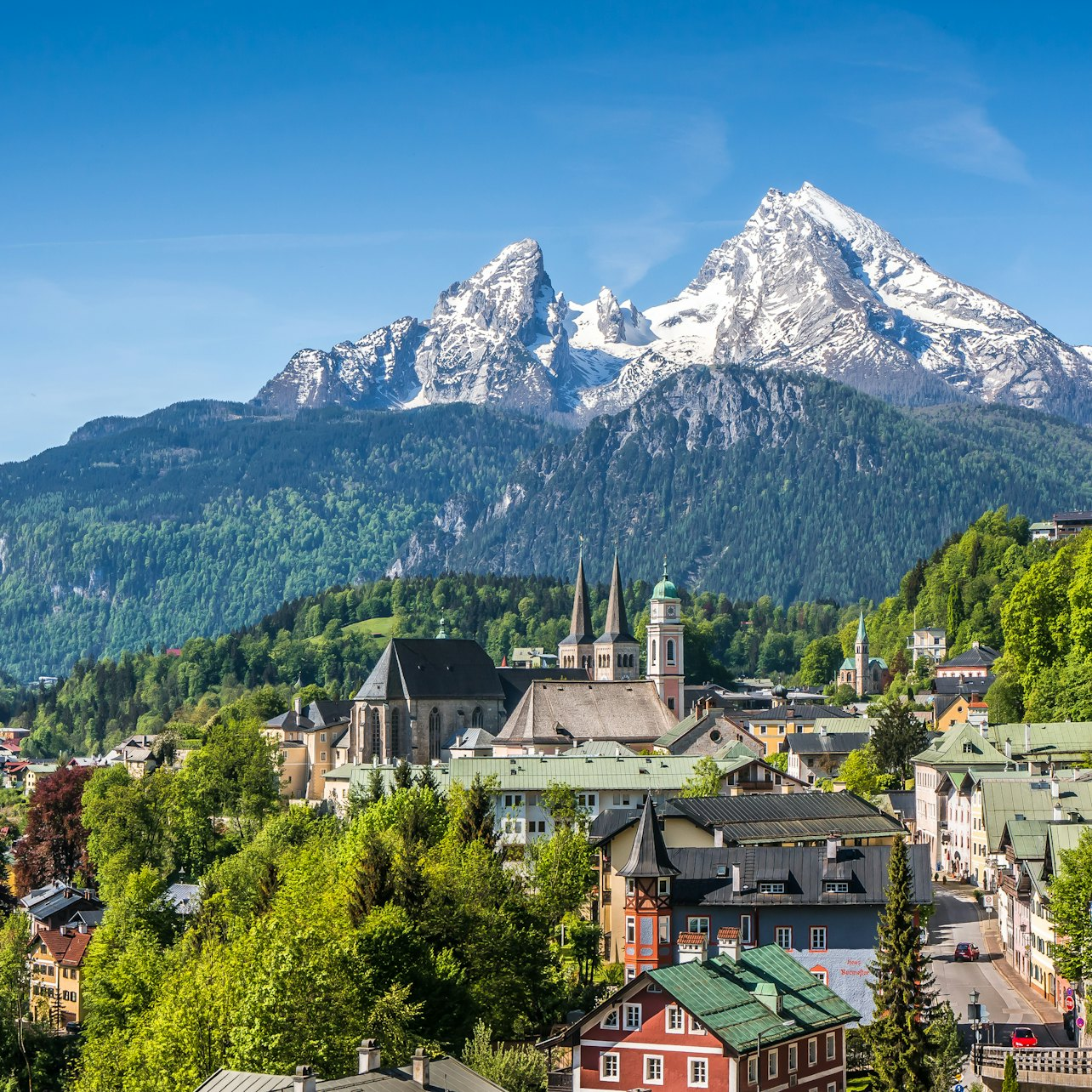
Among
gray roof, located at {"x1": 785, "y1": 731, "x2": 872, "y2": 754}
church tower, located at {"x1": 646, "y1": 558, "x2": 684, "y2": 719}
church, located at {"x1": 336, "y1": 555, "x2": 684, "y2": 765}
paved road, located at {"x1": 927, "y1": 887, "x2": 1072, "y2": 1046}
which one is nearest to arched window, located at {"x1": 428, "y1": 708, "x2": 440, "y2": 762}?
church, located at {"x1": 336, "y1": 555, "x2": 684, "y2": 765}

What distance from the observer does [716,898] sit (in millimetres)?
79000

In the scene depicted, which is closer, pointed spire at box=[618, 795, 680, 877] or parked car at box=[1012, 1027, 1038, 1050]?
parked car at box=[1012, 1027, 1038, 1050]

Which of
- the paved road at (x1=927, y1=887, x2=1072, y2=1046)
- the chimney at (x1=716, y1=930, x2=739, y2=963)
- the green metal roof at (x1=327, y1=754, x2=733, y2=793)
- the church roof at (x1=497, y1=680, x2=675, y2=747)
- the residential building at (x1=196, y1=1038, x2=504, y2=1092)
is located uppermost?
→ the church roof at (x1=497, y1=680, x2=675, y2=747)

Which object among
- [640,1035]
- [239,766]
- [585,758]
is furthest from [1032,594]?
[640,1035]

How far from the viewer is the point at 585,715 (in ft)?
503

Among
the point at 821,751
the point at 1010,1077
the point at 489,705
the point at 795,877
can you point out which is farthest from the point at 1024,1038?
the point at 489,705

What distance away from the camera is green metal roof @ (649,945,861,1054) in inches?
2387

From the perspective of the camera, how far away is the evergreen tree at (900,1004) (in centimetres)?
6041

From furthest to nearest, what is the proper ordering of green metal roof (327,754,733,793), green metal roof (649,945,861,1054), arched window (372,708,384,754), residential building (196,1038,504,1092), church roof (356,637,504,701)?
church roof (356,637,504,701) < arched window (372,708,384,754) < green metal roof (327,754,733,793) < green metal roof (649,945,861,1054) < residential building (196,1038,504,1092)

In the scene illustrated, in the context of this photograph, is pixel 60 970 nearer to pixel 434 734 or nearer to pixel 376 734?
pixel 376 734

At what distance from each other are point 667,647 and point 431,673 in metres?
25.7

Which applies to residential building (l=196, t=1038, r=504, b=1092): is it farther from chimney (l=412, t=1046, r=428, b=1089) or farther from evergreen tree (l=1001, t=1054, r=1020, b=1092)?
evergreen tree (l=1001, t=1054, r=1020, b=1092)

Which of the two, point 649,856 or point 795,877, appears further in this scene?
point 795,877

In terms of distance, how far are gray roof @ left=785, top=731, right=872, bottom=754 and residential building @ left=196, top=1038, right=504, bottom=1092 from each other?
97418mm
